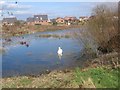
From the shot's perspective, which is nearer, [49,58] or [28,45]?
Result: [49,58]

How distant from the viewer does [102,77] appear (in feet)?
35.3

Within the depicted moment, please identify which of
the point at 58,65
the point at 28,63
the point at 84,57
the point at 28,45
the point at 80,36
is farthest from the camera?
the point at 28,45

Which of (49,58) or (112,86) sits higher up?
(112,86)

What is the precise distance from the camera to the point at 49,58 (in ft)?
86.9

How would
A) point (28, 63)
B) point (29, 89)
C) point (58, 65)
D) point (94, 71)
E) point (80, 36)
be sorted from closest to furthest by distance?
point (29, 89), point (94, 71), point (58, 65), point (28, 63), point (80, 36)

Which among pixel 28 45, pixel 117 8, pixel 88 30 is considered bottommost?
pixel 28 45

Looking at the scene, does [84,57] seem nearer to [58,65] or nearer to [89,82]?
[58,65]

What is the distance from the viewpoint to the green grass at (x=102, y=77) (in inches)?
391

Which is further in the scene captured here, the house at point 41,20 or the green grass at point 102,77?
the house at point 41,20

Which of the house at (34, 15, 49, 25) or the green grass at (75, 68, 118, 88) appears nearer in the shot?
the green grass at (75, 68, 118, 88)

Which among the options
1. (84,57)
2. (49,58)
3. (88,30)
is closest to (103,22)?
(88,30)

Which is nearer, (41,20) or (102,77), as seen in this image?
(102,77)

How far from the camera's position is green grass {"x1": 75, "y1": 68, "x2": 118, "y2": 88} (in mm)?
9938

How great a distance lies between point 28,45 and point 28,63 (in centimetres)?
1351
